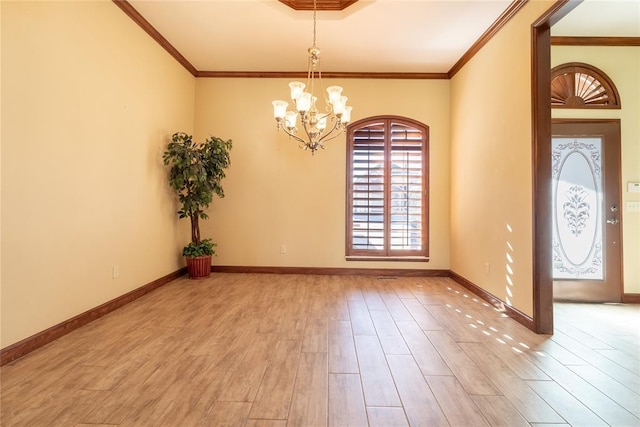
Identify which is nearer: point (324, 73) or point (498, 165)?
point (498, 165)

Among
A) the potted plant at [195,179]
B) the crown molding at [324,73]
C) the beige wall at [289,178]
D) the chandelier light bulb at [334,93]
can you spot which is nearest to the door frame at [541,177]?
the crown molding at [324,73]

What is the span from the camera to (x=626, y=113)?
360 cm

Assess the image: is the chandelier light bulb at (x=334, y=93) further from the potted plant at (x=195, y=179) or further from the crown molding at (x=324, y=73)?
the potted plant at (x=195, y=179)

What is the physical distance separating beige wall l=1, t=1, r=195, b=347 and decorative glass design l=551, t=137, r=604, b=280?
4871mm

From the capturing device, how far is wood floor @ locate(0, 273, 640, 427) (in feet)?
5.09

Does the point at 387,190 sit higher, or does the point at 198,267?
the point at 387,190

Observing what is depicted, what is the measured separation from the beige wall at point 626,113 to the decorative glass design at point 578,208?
0.30 m

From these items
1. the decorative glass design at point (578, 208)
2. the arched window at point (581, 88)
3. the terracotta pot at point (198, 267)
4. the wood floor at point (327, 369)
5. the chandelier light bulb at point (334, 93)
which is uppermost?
the arched window at point (581, 88)

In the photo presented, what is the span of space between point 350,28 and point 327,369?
11.5 feet

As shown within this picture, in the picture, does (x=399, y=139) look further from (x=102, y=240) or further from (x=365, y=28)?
(x=102, y=240)

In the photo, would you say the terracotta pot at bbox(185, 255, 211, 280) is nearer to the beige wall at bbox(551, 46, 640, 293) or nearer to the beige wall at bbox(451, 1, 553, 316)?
the beige wall at bbox(451, 1, 553, 316)

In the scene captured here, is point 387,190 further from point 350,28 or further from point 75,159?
point 75,159

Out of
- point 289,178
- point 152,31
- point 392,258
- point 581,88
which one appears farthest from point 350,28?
point 392,258

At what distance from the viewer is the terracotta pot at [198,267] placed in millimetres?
4266
